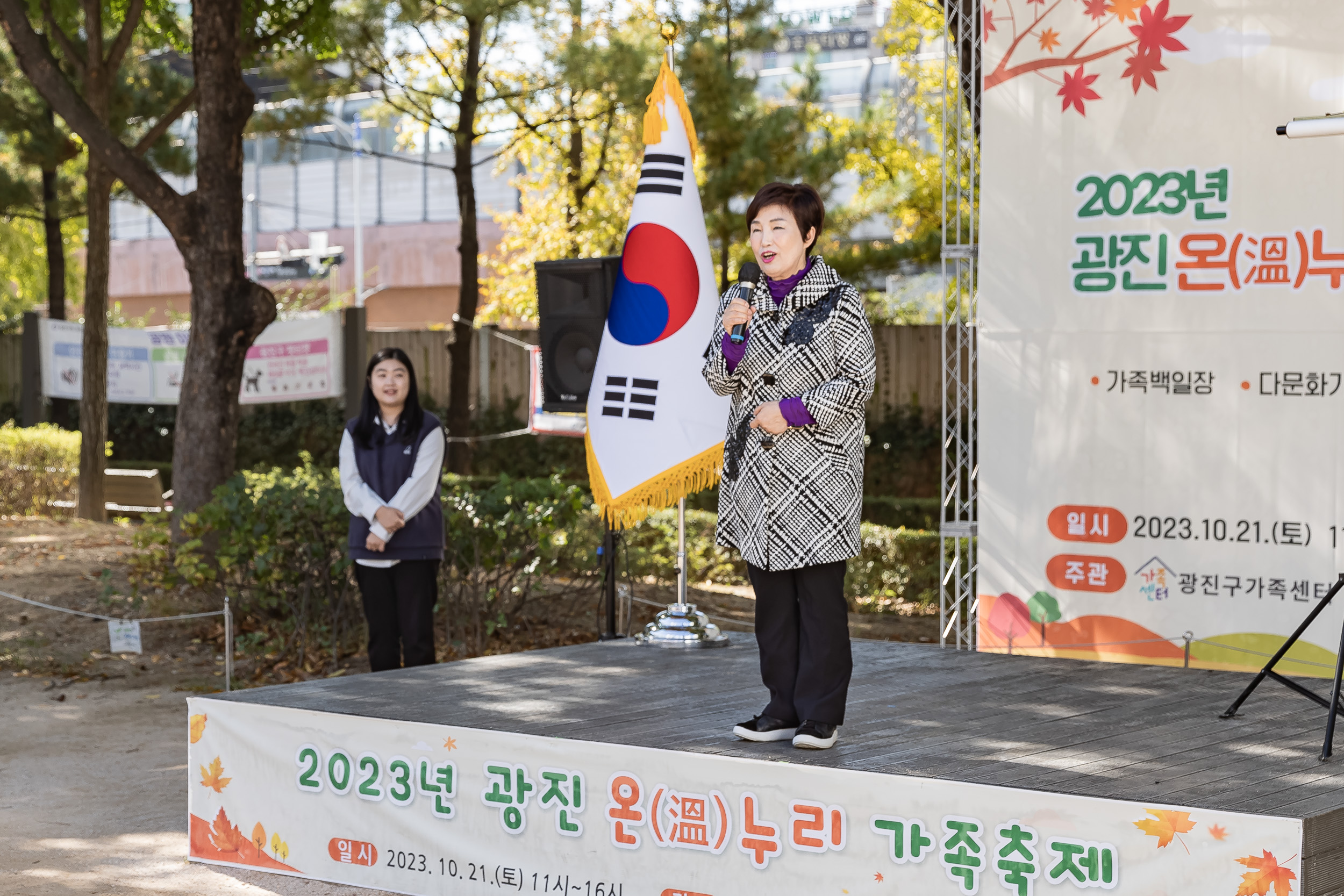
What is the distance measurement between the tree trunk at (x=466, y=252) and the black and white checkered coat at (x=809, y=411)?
8.37m

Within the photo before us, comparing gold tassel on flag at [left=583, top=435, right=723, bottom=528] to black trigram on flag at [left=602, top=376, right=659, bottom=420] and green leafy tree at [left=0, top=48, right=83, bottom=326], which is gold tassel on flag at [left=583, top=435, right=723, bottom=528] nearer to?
black trigram on flag at [left=602, top=376, right=659, bottom=420]

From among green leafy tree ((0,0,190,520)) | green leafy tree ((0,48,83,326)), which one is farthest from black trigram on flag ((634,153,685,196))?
green leafy tree ((0,48,83,326))

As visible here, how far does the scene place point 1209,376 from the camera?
19.1 feet

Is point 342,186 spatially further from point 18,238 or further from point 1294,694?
point 1294,694

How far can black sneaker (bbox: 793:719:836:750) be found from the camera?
3902mm

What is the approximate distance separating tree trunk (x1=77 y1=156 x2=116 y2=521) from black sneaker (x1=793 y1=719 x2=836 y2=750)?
8.98 m

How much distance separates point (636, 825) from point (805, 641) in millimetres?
671

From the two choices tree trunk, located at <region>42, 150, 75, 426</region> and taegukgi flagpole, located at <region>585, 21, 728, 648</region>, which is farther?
tree trunk, located at <region>42, 150, 75, 426</region>

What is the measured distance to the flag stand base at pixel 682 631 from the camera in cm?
617

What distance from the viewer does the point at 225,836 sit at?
462 centimetres

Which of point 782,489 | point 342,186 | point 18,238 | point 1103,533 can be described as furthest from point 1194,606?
point 342,186

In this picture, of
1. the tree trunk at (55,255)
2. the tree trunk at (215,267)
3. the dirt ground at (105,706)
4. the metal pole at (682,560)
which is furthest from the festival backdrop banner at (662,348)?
the tree trunk at (55,255)

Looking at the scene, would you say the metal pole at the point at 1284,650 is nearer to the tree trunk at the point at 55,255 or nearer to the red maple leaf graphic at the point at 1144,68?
the red maple leaf graphic at the point at 1144,68

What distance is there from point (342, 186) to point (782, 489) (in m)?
32.2
